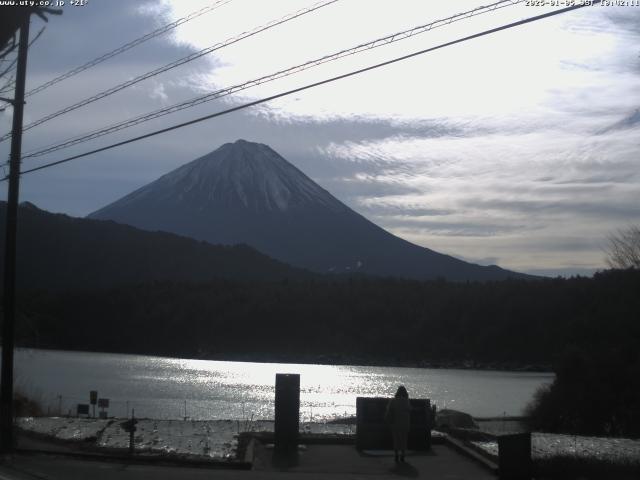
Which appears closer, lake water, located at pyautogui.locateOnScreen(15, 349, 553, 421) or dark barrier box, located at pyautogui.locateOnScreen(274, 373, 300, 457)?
dark barrier box, located at pyautogui.locateOnScreen(274, 373, 300, 457)

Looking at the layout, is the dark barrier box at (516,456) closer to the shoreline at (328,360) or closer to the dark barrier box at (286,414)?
the dark barrier box at (286,414)

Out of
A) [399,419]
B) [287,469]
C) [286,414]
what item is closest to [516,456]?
[399,419]

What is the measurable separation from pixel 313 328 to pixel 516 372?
39457mm


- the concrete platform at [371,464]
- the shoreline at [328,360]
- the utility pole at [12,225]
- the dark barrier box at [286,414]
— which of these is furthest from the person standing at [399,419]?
the shoreline at [328,360]

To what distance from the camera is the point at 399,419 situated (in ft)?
53.2

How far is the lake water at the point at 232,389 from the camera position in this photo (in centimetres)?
4775

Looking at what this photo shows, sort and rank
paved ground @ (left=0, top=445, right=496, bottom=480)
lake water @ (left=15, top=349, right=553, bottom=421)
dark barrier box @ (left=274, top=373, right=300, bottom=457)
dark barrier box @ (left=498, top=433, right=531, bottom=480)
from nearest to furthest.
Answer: dark barrier box @ (left=498, top=433, right=531, bottom=480) → paved ground @ (left=0, top=445, right=496, bottom=480) → dark barrier box @ (left=274, top=373, right=300, bottom=457) → lake water @ (left=15, top=349, right=553, bottom=421)

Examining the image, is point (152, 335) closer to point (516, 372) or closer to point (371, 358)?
point (371, 358)

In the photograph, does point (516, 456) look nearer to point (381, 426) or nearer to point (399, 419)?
point (399, 419)

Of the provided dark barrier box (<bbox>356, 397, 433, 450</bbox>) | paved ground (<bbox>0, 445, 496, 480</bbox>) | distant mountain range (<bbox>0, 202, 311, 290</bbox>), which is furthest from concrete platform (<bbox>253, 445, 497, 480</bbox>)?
distant mountain range (<bbox>0, 202, 311, 290</bbox>)

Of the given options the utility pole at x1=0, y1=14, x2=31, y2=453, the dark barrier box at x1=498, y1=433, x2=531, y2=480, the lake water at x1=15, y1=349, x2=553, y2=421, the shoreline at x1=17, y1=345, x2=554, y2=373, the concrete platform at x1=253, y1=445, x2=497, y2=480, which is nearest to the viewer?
the dark barrier box at x1=498, y1=433, x2=531, y2=480

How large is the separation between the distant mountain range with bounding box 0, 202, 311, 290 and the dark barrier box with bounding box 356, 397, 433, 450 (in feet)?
451

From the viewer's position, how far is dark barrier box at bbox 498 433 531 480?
1405 cm

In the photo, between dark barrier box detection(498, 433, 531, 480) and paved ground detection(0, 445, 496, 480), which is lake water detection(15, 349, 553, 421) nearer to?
paved ground detection(0, 445, 496, 480)
